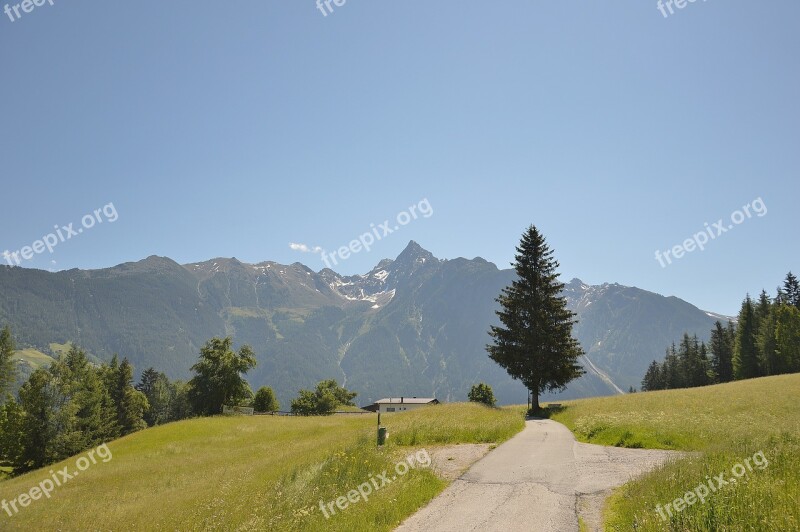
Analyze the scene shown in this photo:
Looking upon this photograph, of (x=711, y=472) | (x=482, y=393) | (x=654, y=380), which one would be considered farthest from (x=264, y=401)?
(x=654, y=380)

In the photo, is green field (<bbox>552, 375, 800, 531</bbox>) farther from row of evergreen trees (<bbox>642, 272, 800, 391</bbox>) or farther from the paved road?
row of evergreen trees (<bbox>642, 272, 800, 391</bbox>)

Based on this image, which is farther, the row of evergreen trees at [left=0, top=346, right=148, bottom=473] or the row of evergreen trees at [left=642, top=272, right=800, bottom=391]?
the row of evergreen trees at [left=642, top=272, right=800, bottom=391]

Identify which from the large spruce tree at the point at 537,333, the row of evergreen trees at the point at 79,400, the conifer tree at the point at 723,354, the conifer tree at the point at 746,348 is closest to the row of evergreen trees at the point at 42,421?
the row of evergreen trees at the point at 79,400

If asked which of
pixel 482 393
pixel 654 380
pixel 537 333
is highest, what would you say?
pixel 537 333

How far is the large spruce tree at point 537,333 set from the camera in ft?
135

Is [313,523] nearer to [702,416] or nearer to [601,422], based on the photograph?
[601,422]

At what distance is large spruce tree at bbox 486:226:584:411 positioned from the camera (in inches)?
1622

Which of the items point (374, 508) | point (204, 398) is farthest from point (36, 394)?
point (374, 508)

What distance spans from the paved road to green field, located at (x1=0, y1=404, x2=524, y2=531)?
2.96 feet

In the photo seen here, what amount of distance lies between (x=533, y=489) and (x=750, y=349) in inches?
3639

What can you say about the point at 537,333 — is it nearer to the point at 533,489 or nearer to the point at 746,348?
the point at 533,489

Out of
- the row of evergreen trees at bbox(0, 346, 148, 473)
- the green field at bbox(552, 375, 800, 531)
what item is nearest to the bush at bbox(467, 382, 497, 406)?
the row of evergreen trees at bbox(0, 346, 148, 473)

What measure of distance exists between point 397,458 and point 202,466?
55.0ft

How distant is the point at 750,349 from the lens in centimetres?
8369
